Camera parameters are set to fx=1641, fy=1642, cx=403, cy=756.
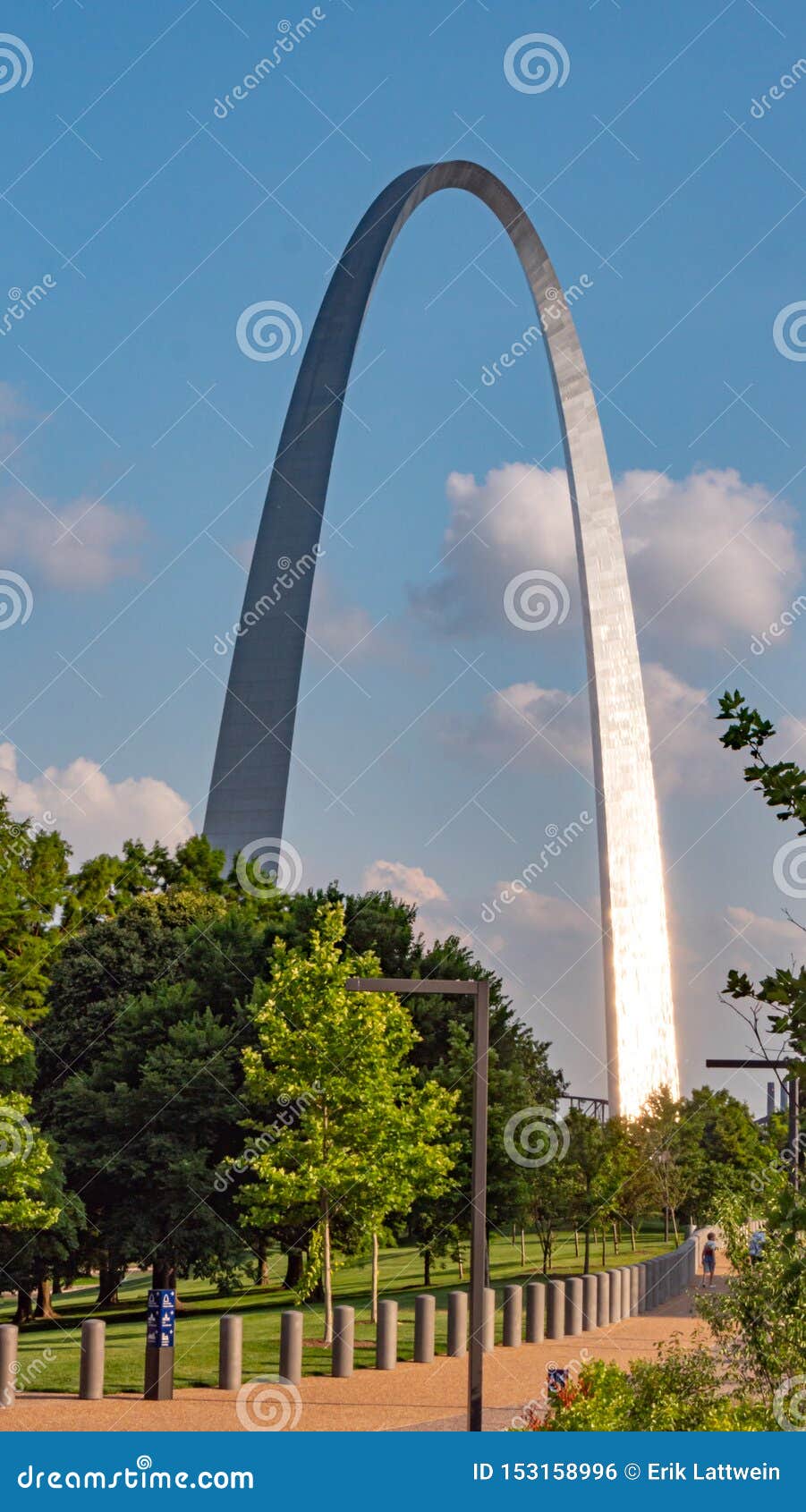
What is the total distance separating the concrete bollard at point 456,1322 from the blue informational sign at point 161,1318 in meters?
5.51

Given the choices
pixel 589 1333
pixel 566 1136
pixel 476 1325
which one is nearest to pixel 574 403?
pixel 566 1136

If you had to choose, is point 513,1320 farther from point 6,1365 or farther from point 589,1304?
point 6,1365

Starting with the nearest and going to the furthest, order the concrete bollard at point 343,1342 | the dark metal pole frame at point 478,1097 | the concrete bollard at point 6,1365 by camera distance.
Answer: the dark metal pole frame at point 478,1097 < the concrete bollard at point 6,1365 < the concrete bollard at point 343,1342

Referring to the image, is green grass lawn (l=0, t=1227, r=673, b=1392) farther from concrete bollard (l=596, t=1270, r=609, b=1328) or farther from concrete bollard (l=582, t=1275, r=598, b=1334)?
concrete bollard (l=596, t=1270, r=609, b=1328)

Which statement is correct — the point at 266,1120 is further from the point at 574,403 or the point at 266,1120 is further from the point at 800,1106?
the point at 574,403

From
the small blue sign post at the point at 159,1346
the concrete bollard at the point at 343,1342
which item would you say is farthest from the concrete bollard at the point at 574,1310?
the small blue sign post at the point at 159,1346

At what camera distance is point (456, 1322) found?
75.0 ft

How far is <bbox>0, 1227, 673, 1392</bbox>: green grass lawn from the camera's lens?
70.1 ft

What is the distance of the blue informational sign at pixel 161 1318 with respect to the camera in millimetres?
18094

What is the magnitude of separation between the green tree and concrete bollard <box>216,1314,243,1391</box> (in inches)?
268

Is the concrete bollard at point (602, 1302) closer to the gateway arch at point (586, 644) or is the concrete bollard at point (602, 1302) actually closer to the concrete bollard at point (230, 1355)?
the concrete bollard at point (230, 1355)

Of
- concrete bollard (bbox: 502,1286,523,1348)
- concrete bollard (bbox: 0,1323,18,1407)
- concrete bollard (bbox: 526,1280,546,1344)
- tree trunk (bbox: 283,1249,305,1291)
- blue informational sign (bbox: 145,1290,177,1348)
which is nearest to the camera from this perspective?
concrete bollard (bbox: 0,1323,18,1407)

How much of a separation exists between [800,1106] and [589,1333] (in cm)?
537

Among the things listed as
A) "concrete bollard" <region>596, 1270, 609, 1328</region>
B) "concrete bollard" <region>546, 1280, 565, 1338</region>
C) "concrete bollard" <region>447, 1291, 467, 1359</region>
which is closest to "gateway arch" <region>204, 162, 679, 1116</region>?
"concrete bollard" <region>596, 1270, 609, 1328</region>
